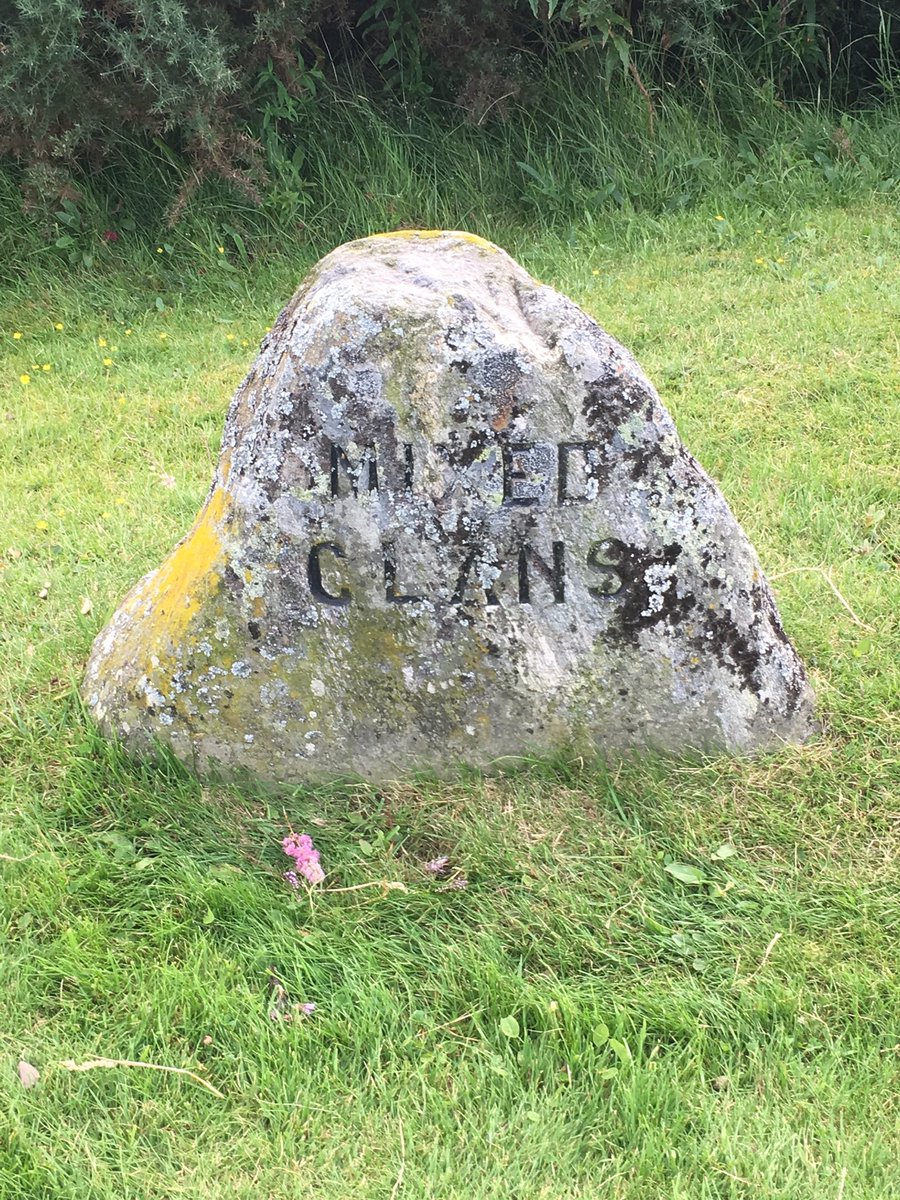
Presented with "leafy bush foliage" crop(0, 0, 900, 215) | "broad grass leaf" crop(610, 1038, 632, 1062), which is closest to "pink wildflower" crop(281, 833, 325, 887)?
"broad grass leaf" crop(610, 1038, 632, 1062)

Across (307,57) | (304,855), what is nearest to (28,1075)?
(304,855)

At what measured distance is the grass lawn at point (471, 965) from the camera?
214cm

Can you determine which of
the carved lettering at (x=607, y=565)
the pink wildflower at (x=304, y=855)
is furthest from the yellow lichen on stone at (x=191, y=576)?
the carved lettering at (x=607, y=565)

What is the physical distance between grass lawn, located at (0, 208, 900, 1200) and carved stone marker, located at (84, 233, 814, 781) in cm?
15

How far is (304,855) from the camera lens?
2711 mm

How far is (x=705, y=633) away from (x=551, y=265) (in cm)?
425

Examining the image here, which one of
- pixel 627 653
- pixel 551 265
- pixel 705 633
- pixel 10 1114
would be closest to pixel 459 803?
pixel 627 653

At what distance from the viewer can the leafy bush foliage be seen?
20.0 feet

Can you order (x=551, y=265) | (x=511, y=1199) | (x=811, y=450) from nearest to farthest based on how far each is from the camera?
(x=511, y=1199) < (x=811, y=450) < (x=551, y=265)

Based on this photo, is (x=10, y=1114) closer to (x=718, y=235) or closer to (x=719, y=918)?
(x=719, y=918)

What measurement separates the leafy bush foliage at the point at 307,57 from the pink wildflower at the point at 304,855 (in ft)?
16.2

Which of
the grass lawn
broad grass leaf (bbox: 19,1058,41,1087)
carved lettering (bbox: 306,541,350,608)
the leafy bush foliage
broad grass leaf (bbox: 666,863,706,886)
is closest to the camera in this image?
the grass lawn

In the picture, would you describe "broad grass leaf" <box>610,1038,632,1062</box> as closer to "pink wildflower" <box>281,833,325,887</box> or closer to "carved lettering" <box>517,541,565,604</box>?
"pink wildflower" <box>281,833,325,887</box>

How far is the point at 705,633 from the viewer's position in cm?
279
